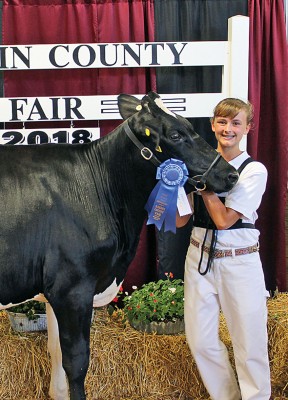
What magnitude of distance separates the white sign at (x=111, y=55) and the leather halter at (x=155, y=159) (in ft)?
3.99

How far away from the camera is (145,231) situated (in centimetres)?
328

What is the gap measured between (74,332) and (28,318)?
85cm

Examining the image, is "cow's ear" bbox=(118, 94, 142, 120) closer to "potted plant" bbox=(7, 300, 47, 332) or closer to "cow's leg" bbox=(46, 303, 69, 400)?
"cow's leg" bbox=(46, 303, 69, 400)

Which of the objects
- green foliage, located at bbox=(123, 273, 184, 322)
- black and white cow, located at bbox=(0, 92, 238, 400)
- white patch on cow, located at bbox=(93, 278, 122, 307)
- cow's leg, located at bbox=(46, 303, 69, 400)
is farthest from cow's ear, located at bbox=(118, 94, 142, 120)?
green foliage, located at bbox=(123, 273, 184, 322)

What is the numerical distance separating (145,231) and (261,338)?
133 centimetres

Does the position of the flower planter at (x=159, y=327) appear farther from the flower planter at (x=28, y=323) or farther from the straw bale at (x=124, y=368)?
the flower planter at (x=28, y=323)

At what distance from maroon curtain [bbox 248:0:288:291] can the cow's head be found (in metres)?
1.44

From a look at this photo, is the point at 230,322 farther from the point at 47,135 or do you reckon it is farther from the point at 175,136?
the point at 47,135

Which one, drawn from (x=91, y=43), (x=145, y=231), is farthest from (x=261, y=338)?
(x=91, y=43)

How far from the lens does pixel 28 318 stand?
2.55 m

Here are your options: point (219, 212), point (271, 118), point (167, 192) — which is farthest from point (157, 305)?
point (271, 118)

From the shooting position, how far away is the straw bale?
2.46 m

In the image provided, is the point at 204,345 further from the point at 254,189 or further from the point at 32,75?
the point at 32,75

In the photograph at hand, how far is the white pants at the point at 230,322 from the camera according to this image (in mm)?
2080
